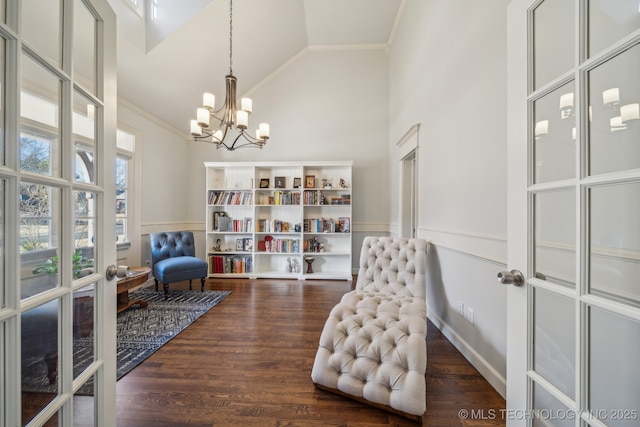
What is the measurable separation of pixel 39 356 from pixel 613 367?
1565 millimetres

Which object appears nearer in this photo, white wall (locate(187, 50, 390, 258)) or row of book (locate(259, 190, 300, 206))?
row of book (locate(259, 190, 300, 206))

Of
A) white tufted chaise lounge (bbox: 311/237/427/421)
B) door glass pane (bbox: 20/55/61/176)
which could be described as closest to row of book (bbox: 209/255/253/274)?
white tufted chaise lounge (bbox: 311/237/427/421)

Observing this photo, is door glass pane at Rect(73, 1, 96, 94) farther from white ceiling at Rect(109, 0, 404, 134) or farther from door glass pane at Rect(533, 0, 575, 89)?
white ceiling at Rect(109, 0, 404, 134)

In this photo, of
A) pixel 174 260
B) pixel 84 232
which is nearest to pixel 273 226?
pixel 174 260

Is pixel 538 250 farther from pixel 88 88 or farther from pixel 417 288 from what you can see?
pixel 88 88

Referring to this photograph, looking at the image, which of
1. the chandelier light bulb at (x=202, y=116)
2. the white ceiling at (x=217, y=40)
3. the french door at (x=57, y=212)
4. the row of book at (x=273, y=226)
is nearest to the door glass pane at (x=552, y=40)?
the french door at (x=57, y=212)

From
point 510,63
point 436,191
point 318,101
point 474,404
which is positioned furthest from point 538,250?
point 318,101

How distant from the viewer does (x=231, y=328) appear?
239cm

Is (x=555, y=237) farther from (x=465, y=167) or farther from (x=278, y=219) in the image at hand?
(x=278, y=219)

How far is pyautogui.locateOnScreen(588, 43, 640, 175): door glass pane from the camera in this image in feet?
2.04

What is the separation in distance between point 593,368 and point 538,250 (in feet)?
1.13

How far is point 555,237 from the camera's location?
81 cm

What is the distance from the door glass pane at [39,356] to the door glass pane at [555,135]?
1.56 m

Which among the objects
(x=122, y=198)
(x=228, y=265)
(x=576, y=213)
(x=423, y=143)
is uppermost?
(x=423, y=143)
